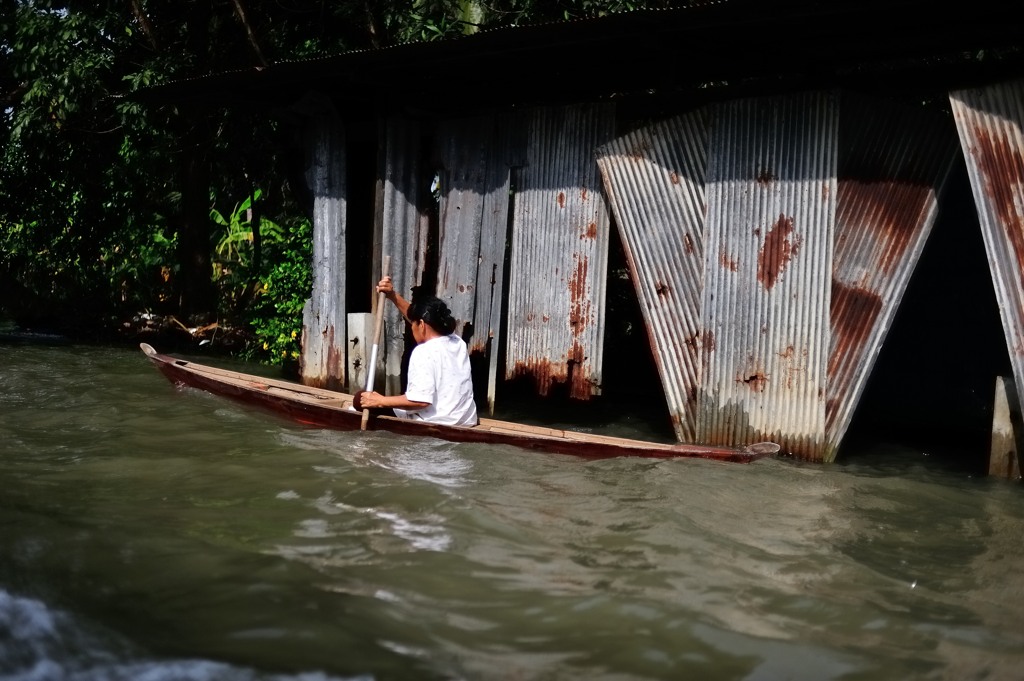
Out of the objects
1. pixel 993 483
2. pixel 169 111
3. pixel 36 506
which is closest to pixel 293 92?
pixel 169 111

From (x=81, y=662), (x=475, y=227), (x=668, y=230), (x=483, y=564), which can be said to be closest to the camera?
(x=81, y=662)

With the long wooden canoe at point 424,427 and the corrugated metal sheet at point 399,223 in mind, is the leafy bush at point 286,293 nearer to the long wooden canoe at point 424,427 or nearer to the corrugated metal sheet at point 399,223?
the long wooden canoe at point 424,427

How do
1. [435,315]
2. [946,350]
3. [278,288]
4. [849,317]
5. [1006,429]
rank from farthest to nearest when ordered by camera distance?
1. [278,288]
2. [946,350]
3. [435,315]
4. [849,317]
5. [1006,429]

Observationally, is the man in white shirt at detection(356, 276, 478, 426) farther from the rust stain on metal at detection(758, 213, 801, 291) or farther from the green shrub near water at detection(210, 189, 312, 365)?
the green shrub near water at detection(210, 189, 312, 365)

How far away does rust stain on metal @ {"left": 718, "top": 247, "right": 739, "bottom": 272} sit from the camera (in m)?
7.94

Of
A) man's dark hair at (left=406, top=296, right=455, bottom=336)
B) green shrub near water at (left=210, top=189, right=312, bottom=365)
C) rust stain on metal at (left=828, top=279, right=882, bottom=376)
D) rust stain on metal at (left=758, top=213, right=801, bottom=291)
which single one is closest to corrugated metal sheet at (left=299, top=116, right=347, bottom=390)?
green shrub near water at (left=210, top=189, right=312, bottom=365)

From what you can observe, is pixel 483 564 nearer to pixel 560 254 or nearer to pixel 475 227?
pixel 560 254

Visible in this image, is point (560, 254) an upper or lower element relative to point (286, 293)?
upper

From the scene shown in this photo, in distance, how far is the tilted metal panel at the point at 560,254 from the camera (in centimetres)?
879

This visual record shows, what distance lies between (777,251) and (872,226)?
27.5 inches

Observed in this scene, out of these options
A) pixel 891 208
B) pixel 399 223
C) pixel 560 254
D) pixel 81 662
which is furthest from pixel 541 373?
pixel 81 662

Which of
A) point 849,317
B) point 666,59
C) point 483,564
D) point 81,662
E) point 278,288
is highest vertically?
point 666,59

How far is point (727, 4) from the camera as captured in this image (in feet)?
22.2

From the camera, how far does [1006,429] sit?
23.4 feet
